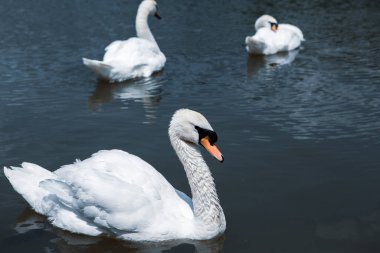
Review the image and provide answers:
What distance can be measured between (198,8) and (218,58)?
6.82 metres

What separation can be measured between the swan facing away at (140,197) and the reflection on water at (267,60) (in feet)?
22.8

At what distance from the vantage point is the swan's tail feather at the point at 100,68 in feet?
38.1

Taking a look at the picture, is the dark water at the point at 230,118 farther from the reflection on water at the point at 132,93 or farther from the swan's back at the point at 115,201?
the swan's back at the point at 115,201

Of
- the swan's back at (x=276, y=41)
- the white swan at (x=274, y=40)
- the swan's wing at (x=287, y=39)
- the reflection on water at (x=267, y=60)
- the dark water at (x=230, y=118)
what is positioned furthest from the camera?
the swan's wing at (x=287, y=39)

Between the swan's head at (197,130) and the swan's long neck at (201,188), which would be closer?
the swan's head at (197,130)

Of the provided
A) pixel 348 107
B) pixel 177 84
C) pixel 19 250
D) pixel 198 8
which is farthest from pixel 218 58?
pixel 19 250

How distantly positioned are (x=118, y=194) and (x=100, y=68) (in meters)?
6.34

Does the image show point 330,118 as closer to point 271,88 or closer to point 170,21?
point 271,88

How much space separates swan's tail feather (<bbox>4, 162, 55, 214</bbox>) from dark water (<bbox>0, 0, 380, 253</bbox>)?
226mm

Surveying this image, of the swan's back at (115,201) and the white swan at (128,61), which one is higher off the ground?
the white swan at (128,61)

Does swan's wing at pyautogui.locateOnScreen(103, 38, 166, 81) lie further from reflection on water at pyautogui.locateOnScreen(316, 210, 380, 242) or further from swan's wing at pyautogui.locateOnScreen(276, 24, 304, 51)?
reflection on water at pyautogui.locateOnScreen(316, 210, 380, 242)

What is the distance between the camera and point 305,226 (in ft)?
20.7

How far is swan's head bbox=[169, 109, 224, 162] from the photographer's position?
230 inches

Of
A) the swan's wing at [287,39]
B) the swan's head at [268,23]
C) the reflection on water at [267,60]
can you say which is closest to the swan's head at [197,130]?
the reflection on water at [267,60]
